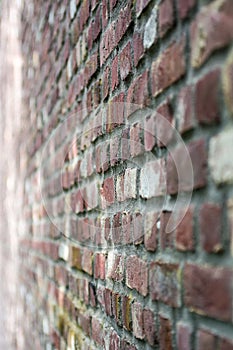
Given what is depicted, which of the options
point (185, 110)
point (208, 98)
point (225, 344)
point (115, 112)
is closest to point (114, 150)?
point (115, 112)

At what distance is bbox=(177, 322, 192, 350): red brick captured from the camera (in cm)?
101

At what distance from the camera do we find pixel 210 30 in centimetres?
91

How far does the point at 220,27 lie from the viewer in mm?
879

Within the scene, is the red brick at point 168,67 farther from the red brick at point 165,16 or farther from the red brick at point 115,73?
the red brick at point 115,73

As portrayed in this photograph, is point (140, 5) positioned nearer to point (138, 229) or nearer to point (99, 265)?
point (138, 229)

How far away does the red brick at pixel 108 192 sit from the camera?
5.11 feet

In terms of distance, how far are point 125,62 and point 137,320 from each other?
59 centimetres

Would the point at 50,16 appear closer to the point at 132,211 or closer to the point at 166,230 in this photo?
the point at 132,211

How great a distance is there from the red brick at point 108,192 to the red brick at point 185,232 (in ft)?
1.68

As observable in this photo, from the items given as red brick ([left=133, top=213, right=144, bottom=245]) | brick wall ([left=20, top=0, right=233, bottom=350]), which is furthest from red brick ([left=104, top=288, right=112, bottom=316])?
red brick ([left=133, top=213, right=144, bottom=245])

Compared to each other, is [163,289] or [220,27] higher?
[220,27]

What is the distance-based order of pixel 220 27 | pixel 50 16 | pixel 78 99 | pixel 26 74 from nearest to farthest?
pixel 220 27, pixel 78 99, pixel 50 16, pixel 26 74

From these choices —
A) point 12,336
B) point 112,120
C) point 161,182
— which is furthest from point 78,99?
point 12,336

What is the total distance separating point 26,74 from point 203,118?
2.83 m
